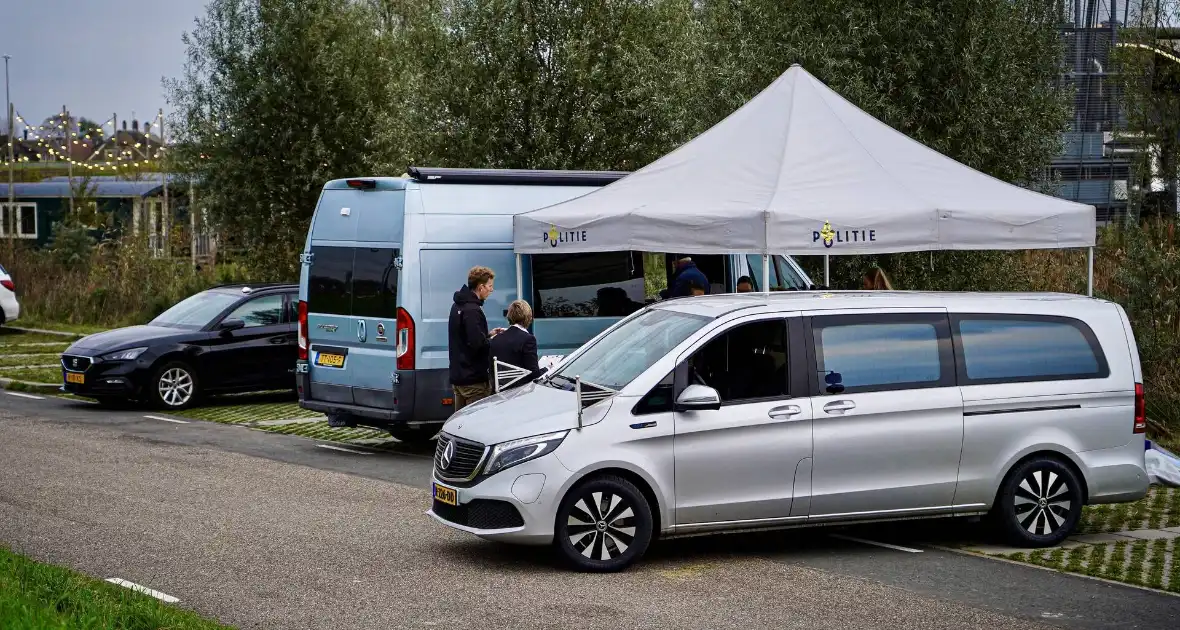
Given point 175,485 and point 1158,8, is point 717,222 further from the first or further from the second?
point 1158,8

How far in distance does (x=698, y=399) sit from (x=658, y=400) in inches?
11.7

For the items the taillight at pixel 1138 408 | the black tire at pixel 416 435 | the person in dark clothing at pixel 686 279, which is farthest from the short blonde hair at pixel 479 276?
the taillight at pixel 1138 408

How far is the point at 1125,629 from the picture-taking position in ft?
24.1

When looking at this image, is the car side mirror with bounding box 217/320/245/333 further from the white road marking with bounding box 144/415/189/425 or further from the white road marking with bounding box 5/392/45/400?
the white road marking with bounding box 5/392/45/400

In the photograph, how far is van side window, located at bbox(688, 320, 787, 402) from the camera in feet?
29.0

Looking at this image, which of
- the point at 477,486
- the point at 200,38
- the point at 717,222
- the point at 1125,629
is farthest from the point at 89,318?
the point at 1125,629

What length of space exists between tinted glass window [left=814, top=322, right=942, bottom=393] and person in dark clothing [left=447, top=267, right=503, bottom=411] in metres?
3.85

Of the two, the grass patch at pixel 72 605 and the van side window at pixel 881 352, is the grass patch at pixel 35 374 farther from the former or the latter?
the van side window at pixel 881 352

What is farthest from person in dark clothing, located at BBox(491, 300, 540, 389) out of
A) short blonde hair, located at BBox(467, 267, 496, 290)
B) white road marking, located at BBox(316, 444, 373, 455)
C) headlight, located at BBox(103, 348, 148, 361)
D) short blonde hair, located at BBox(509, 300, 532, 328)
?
headlight, located at BBox(103, 348, 148, 361)

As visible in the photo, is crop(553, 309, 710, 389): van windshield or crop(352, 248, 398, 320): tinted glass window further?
crop(352, 248, 398, 320): tinted glass window

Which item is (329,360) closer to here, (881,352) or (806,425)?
(806,425)

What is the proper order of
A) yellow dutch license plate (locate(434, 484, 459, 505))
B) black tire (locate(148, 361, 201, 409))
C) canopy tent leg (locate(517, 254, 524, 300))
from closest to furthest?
yellow dutch license plate (locate(434, 484, 459, 505))
canopy tent leg (locate(517, 254, 524, 300))
black tire (locate(148, 361, 201, 409))

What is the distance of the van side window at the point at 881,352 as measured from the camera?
9.02m

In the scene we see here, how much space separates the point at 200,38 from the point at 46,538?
2130cm
